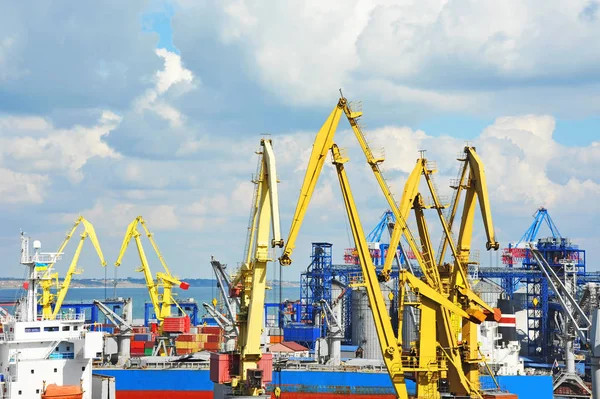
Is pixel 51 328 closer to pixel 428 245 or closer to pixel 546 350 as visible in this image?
pixel 428 245

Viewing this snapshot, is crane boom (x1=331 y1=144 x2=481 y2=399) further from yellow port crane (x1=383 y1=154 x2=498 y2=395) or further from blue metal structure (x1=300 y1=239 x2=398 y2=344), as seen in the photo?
blue metal structure (x1=300 y1=239 x2=398 y2=344)

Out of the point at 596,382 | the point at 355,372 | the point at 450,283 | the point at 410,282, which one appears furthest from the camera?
the point at 355,372

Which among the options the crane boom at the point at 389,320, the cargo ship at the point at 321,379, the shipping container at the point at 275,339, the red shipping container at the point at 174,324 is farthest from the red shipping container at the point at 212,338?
the crane boom at the point at 389,320

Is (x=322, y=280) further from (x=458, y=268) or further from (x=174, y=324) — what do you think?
(x=458, y=268)

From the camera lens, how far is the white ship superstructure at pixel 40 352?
43.2 metres

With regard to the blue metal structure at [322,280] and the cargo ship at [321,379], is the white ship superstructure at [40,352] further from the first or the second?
the blue metal structure at [322,280]

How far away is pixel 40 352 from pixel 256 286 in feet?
38.9

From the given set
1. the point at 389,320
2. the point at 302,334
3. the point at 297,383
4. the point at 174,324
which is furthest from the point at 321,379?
the point at 389,320

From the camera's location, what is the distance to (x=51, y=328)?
4541cm

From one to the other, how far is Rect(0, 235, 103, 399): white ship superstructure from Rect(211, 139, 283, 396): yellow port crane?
7.67 m

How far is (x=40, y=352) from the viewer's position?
45031 mm

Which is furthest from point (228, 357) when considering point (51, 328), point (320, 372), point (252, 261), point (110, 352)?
point (110, 352)

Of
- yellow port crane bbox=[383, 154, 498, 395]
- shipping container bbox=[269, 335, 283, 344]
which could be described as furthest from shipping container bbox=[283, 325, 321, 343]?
yellow port crane bbox=[383, 154, 498, 395]

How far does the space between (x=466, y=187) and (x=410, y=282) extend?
10174mm
